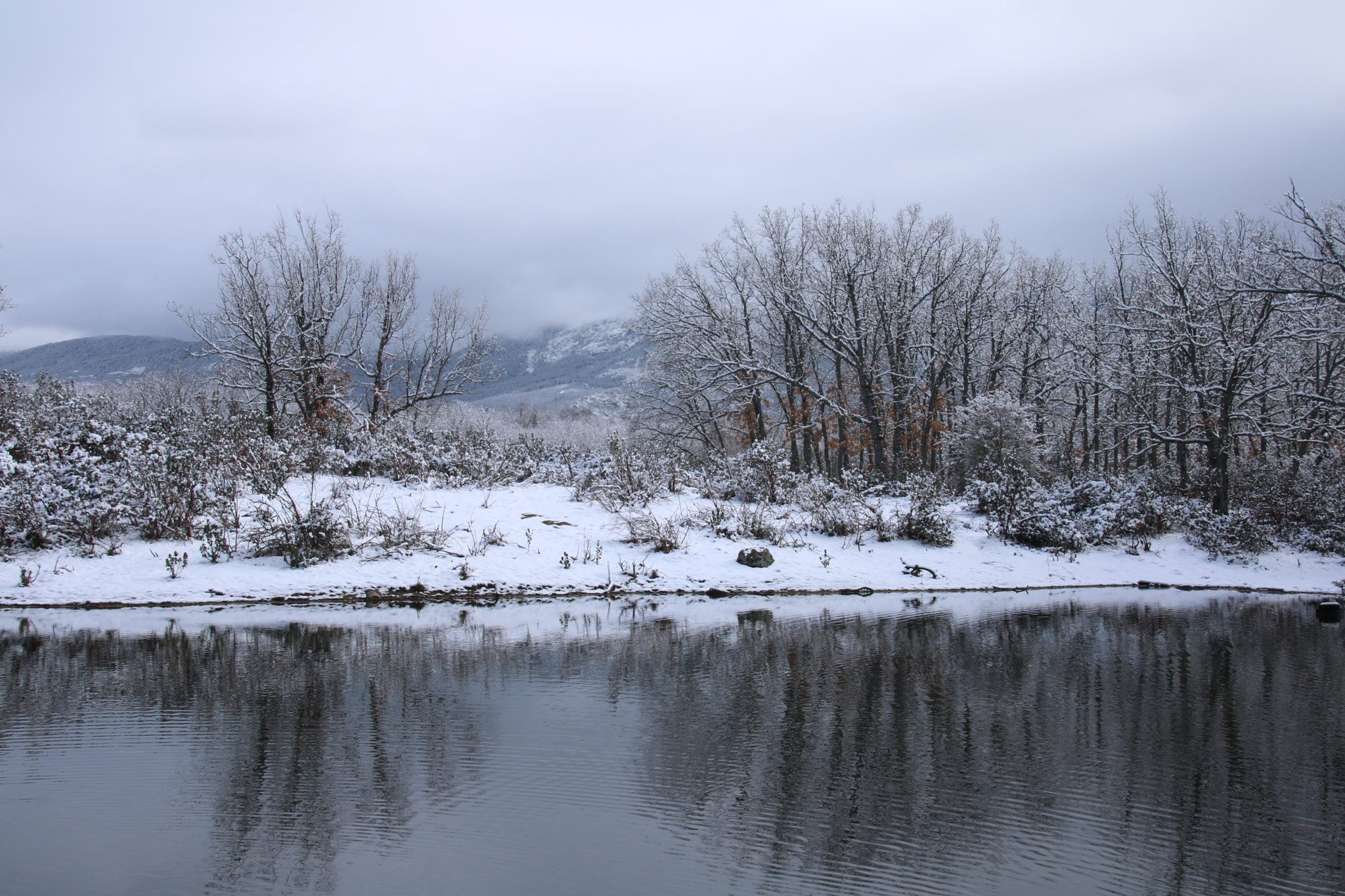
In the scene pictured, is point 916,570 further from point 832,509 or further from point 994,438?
point 994,438

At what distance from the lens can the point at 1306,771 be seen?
20.1 ft

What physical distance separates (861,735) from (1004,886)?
8.04ft

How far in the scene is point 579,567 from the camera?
15.8m

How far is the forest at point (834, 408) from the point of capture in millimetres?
16656

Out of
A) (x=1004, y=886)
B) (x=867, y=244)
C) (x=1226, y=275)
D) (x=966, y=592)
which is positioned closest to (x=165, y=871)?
(x=1004, y=886)

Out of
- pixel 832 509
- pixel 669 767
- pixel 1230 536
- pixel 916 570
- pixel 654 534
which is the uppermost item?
pixel 832 509

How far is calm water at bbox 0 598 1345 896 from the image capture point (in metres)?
4.59

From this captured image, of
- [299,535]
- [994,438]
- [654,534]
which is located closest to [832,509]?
[654,534]

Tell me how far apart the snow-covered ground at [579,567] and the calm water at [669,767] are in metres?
3.68

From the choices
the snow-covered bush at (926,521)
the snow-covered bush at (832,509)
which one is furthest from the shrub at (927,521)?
the snow-covered bush at (832,509)

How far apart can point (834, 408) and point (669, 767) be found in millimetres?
25599

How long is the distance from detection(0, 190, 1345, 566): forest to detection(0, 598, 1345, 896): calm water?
696 cm

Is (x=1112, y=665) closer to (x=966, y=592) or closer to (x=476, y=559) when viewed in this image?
(x=966, y=592)

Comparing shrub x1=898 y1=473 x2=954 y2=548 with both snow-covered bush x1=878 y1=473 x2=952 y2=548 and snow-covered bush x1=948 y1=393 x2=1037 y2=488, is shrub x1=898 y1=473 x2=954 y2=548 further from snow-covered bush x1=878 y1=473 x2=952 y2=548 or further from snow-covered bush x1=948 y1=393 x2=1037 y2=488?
snow-covered bush x1=948 y1=393 x2=1037 y2=488
